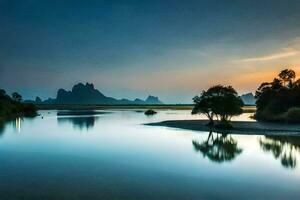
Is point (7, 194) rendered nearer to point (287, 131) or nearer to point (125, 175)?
point (125, 175)

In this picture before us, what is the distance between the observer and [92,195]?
17.2 metres

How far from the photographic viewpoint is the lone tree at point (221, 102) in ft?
203

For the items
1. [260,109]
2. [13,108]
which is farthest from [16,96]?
[260,109]

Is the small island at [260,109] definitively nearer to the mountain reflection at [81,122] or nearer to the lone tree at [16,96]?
the mountain reflection at [81,122]

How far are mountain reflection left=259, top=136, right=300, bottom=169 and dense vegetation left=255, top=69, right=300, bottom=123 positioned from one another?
3071cm

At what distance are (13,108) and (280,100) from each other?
260 feet

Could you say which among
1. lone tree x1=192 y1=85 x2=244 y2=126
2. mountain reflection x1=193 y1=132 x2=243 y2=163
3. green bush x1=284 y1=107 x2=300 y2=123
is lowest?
mountain reflection x1=193 y1=132 x2=243 y2=163

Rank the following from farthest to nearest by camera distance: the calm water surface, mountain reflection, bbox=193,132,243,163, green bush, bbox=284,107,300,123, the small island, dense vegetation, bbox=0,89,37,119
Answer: dense vegetation, bbox=0,89,37,119 → green bush, bbox=284,107,300,123 → the small island → mountain reflection, bbox=193,132,243,163 → the calm water surface

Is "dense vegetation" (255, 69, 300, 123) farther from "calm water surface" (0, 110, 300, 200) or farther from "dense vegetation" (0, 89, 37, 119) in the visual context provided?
"dense vegetation" (0, 89, 37, 119)

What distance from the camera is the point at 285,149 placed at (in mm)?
35406

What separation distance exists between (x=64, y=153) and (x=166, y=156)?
9.62 m

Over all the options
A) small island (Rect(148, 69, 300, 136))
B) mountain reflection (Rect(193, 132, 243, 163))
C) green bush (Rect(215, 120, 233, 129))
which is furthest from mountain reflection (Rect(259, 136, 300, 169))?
green bush (Rect(215, 120, 233, 129))

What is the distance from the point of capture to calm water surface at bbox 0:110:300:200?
17922 millimetres

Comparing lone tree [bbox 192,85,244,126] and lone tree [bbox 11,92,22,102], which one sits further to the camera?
lone tree [bbox 11,92,22,102]
